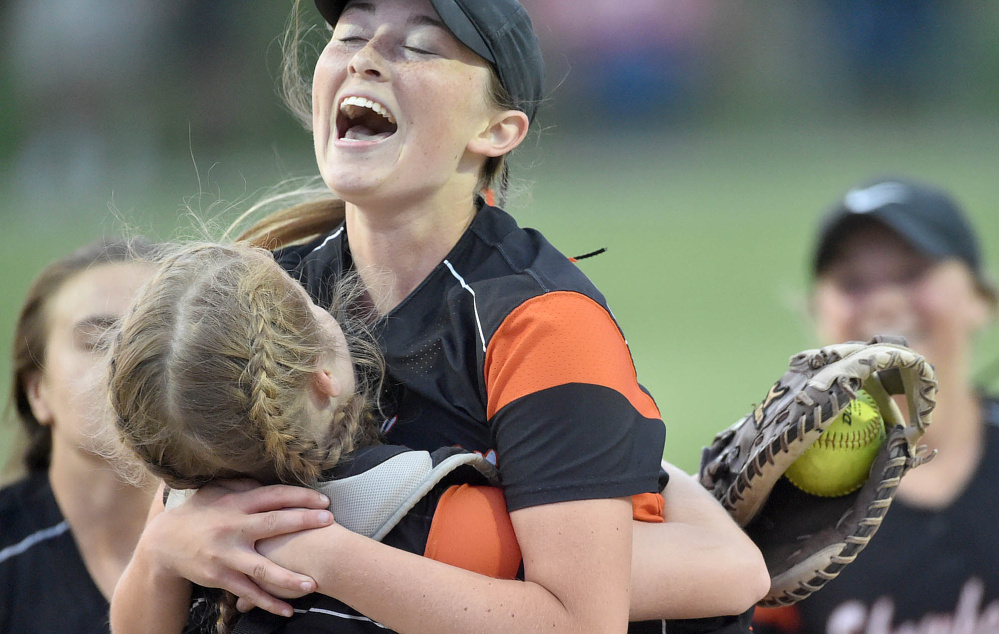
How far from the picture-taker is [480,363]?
1.42 metres

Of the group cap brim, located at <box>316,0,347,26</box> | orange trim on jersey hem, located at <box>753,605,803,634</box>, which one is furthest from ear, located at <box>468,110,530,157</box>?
orange trim on jersey hem, located at <box>753,605,803,634</box>

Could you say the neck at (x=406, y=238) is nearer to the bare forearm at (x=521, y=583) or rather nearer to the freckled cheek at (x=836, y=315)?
the bare forearm at (x=521, y=583)

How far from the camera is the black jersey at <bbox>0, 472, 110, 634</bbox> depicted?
6.86ft

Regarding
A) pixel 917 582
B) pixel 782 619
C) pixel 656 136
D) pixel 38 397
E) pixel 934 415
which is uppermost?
pixel 934 415

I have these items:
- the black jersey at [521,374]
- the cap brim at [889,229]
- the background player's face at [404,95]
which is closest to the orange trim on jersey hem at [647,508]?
the black jersey at [521,374]

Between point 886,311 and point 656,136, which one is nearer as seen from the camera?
point 886,311

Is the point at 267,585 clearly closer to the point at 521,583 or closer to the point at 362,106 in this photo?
the point at 521,583

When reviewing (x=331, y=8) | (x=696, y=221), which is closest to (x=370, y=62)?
(x=331, y=8)

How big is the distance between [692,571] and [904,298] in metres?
1.94

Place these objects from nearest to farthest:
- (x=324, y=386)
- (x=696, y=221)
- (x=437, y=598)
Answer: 1. (x=437, y=598)
2. (x=324, y=386)
3. (x=696, y=221)

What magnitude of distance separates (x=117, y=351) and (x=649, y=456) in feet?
2.30

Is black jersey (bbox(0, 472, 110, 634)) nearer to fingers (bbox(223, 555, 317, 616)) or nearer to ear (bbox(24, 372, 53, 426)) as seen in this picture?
ear (bbox(24, 372, 53, 426))

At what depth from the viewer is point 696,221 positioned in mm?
11984

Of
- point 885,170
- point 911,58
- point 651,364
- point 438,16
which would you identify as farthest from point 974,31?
point 438,16
